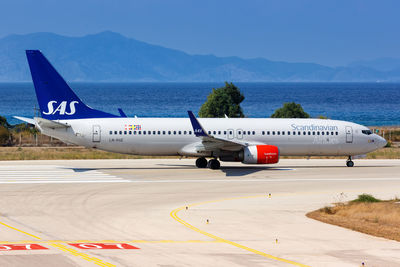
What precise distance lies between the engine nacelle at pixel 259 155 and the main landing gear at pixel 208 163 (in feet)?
8.23

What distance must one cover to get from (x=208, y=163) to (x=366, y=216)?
728 inches

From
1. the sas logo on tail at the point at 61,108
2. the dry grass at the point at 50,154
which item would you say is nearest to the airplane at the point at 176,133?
the sas logo on tail at the point at 61,108

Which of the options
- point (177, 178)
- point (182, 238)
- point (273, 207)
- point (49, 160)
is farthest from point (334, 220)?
point (49, 160)

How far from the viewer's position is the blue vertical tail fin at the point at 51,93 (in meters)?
39.9

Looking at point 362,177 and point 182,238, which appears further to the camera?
point 362,177

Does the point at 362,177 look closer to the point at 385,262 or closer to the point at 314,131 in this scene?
the point at 314,131

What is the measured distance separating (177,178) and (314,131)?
10.9 m

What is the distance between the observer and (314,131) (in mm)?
43156

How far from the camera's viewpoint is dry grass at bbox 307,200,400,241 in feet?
72.4

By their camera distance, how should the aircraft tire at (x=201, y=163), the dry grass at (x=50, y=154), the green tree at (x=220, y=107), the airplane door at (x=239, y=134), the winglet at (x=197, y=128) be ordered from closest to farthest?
the winglet at (x=197, y=128) → the airplane door at (x=239, y=134) → the aircraft tire at (x=201, y=163) → the dry grass at (x=50, y=154) → the green tree at (x=220, y=107)

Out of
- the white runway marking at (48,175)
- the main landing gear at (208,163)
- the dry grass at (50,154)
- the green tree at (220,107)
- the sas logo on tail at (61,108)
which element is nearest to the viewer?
the white runway marking at (48,175)

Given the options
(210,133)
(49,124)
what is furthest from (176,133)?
(49,124)

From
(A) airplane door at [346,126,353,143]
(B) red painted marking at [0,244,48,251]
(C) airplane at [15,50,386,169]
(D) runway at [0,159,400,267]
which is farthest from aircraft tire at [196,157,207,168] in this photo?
(B) red painted marking at [0,244,48,251]

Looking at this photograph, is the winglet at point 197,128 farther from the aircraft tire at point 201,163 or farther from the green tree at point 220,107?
the green tree at point 220,107
